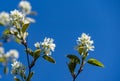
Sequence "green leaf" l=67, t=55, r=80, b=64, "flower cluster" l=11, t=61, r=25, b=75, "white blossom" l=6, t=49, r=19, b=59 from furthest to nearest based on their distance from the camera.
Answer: "green leaf" l=67, t=55, r=80, b=64 < "flower cluster" l=11, t=61, r=25, b=75 < "white blossom" l=6, t=49, r=19, b=59

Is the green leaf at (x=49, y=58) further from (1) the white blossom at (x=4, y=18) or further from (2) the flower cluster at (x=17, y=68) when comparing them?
(1) the white blossom at (x=4, y=18)

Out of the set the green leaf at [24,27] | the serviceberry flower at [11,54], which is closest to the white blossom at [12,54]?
the serviceberry flower at [11,54]

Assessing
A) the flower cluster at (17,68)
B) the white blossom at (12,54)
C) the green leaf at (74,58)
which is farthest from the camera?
the green leaf at (74,58)

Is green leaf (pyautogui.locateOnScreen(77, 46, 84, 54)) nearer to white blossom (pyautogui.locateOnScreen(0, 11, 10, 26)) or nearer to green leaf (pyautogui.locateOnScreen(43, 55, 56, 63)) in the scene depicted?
green leaf (pyautogui.locateOnScreen(43, 55, 56, 63))

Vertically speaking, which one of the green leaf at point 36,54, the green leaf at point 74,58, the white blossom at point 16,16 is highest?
the white blossom at point 16,16

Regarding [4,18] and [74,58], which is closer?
Result: [4,18]

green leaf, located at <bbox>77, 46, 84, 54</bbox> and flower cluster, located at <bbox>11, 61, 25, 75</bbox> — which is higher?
green leaf, located at <bbox>77, 46, 84, 54</bbox>

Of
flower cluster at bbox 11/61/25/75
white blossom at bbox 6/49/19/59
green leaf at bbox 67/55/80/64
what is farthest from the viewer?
green leaf at bbox 67/55/80/64

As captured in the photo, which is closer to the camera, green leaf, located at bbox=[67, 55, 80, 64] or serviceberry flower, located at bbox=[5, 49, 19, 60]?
serviceberry flower, located at bbox=[5, 49, 19, 60]

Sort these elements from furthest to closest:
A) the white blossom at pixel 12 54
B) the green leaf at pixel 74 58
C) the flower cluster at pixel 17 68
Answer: the green leaf at pixel 74 58 → the flower cluster at pixel 17 68 → the white blossom at pixel 12 54

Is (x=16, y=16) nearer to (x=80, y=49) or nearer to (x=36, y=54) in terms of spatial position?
(x=36, y=54)

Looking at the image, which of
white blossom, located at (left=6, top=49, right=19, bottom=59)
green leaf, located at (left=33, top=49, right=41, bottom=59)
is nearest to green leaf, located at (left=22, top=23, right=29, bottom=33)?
green leaf, located at (left=33, top=49, right=41, bottom=59)

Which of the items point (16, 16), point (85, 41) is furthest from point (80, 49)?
point (16, 16)
